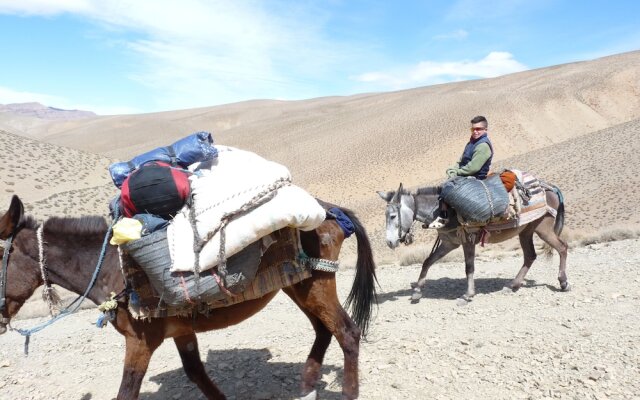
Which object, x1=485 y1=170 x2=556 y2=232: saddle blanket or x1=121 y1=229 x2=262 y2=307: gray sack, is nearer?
x1=121 y1=229 x2=262 y2=307: gray sack

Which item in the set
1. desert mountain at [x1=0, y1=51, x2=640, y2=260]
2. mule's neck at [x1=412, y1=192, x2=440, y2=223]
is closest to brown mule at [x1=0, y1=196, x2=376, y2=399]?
mule's neck at [x1=412, y1=192, x2=440, y2=223]

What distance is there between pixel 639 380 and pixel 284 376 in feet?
10.8

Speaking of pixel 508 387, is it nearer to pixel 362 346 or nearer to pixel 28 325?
pixel 362 346

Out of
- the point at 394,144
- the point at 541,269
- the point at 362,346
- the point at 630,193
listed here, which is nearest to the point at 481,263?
the point at 541,269

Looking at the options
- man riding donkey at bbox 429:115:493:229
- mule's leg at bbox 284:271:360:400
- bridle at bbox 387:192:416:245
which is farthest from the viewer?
bridle at bbox 387:192:416:245

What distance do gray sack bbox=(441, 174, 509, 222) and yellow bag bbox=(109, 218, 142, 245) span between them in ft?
17.6

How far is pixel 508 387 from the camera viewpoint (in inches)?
166

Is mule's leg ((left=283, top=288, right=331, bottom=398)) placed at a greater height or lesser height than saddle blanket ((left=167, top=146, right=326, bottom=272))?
lesser

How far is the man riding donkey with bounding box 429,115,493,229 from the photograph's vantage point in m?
7.48

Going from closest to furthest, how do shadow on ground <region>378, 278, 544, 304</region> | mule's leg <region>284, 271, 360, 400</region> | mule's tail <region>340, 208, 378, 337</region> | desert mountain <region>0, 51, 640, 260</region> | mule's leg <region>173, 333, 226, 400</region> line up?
mule's leg <region>284, 271, 360, 400</region>, mule's leg <region>173, 333, 226, 400</region>, mule's tail <region>340, 208, 378, 337</region>, shadow on ground <region>378, 278, 544, 304</region>, desert mountain <region>0, 51, 640, 260</region>

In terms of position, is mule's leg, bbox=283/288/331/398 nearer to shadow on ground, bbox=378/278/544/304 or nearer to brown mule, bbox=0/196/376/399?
brown mule, bbox=0/196/376/399

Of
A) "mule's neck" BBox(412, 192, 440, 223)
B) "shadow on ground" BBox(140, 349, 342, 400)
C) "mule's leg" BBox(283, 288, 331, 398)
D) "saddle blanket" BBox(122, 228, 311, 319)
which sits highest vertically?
"saddle blanket" BBox(122, 228, 311, 319)

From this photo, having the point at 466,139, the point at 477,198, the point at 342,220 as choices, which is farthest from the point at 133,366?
the point at 466,139

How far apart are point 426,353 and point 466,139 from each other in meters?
42.4
